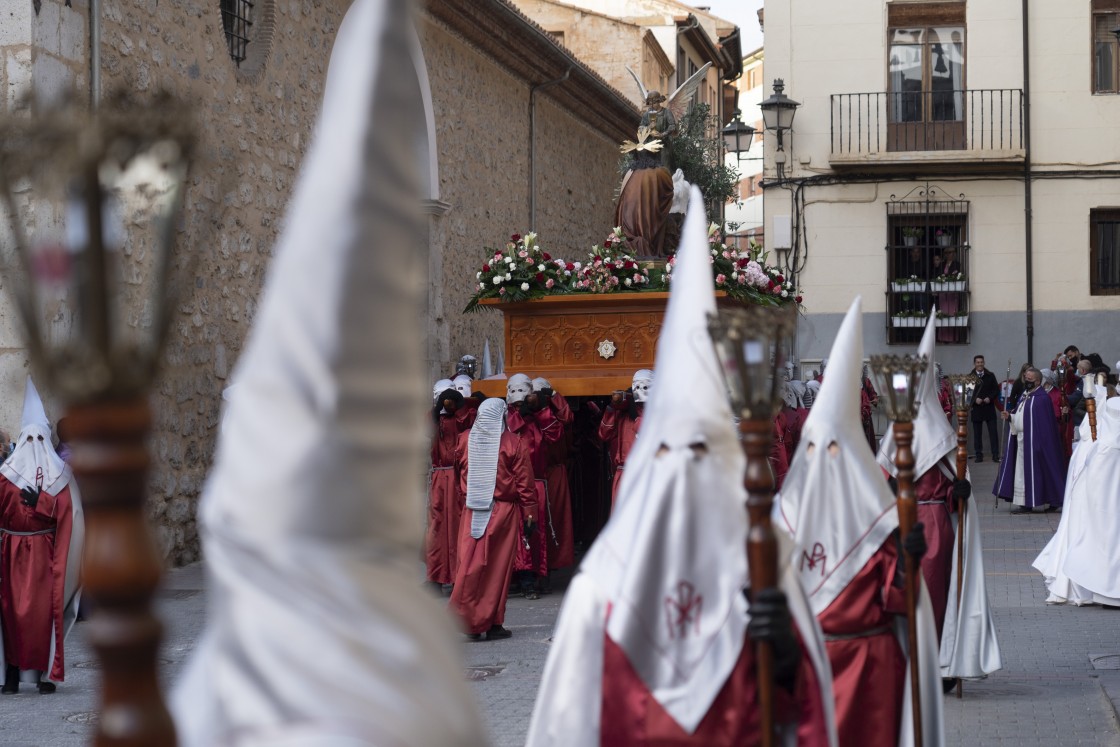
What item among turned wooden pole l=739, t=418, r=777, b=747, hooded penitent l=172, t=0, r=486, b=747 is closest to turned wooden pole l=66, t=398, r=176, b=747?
hooded penitent l=172, t=0, r=486, b=747

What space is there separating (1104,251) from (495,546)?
668 inches

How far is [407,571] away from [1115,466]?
1175cm

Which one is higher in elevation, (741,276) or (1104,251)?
(1104,251)

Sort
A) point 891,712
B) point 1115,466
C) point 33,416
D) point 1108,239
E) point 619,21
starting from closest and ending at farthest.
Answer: point 891,712 → point 33,416 → point 1115,466 → point 1108,239 → point 619,21

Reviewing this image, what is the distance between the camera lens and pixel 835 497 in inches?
212

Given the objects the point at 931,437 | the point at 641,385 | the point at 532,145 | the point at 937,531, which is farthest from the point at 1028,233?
the point at 937,531

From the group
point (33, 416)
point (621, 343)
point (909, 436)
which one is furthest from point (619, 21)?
point (909, 436)

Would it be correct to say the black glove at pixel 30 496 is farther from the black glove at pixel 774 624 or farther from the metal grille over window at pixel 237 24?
the black glove at pixel 774 624

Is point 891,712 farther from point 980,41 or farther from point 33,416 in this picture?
point 980,41

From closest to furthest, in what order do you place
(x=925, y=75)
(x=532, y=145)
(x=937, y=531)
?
1. (x=937, y=531)
2. (x=925, y=75)
3. (x=532, y=145)

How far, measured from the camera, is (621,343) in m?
12.9

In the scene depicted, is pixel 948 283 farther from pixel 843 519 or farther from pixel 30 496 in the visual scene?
pixel 843 519

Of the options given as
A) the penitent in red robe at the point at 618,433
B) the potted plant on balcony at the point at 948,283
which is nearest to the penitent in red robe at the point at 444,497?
the penitent in red robe at the point at 618,433

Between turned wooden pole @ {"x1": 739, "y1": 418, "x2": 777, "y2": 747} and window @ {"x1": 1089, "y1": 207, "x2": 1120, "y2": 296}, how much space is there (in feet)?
74.4
